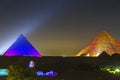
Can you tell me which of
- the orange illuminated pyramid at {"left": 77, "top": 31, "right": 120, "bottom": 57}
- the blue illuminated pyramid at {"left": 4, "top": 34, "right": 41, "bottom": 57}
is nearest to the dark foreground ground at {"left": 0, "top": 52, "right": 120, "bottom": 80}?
the blue illuminated pyramid at {"left": 4, "top": 34, "right": 41, "bottom": 57}

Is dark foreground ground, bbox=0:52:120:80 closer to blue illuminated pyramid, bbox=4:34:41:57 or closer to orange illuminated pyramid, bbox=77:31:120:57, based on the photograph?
blue illuminated pyramid, bbox=4:34:41:57

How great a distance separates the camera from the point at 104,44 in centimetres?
5872

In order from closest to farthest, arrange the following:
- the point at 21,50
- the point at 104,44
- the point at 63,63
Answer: the point at 63,63 < the point at 21,50 < the point at 104,44

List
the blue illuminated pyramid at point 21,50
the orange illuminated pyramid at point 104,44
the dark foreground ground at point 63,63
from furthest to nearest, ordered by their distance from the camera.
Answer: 1. the orange illuminated pyramid at point 104,44
2. the blue illuminated pyramid at point 21,50
3. the dark foreground ground at point 63,63

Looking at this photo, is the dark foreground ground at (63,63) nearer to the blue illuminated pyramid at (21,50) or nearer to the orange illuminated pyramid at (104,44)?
the blue illuminated pyramid at (21,50)

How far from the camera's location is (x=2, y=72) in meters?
39.4

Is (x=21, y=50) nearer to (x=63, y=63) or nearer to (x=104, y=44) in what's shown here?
(x=63, y=63)

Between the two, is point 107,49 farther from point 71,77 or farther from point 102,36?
point 71,77

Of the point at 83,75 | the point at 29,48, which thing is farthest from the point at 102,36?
the point at 83,75

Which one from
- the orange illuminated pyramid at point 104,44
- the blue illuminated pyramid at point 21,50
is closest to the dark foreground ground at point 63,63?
the blue illuminated pyramid at point 21,50

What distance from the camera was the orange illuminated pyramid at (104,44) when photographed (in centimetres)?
5848

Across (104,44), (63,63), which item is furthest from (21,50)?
(104,44)

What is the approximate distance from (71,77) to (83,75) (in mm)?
1034

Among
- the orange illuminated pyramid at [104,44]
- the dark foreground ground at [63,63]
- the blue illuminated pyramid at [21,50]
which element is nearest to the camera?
the dark foreground ground at [63,63]
